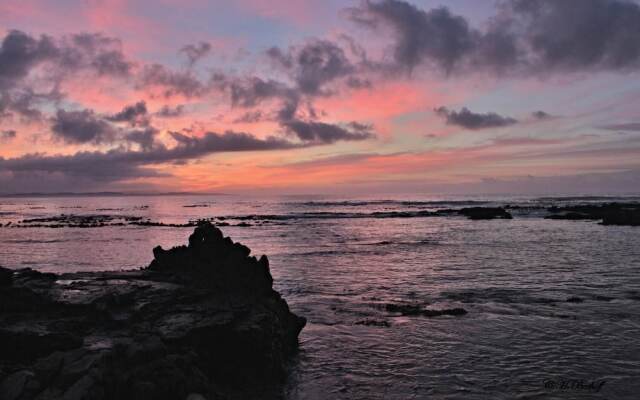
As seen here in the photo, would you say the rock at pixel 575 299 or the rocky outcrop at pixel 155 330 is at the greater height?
the rocky outcrop at pixel 155 330

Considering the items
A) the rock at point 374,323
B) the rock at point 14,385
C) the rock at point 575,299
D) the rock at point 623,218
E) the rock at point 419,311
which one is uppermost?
the rock at point 623,218

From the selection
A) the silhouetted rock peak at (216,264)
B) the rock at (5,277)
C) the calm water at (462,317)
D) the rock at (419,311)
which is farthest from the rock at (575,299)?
the rock at (5,277)

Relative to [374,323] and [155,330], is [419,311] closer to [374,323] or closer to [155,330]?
[374,323]

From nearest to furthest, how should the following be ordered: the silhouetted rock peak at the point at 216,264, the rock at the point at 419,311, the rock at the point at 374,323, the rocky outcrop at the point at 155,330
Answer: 1. the rocky outcrop at the point at 155,330
2. the silhouetted rock peak at the point at 216,264
3. the rock at the point at 374,323
4. the rock at the point at 419,311

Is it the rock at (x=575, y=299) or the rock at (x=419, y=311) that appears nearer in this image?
the rock at (x=419, y=311)

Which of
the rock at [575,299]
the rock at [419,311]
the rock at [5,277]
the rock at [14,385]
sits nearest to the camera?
the rock at [14,385]

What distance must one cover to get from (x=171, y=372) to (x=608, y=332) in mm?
15984

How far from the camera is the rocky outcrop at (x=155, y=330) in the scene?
993cm

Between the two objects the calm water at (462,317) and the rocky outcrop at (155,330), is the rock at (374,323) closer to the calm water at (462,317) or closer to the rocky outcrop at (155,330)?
the calm water at (462,317)

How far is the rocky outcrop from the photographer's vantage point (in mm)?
9930

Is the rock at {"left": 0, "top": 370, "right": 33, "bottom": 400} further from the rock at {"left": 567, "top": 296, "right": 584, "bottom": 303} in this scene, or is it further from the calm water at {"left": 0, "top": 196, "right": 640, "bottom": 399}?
the rock at {"left": 567, "top": 296, "right": 584, "bottom": 303}

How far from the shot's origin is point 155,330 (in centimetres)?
1372

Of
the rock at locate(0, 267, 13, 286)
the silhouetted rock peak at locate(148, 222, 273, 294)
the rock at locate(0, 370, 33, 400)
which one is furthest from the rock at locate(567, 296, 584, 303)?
the rock at locate(0, 267, 13, 286)

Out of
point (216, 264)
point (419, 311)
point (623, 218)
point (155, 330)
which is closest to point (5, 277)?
point (155, 330)
